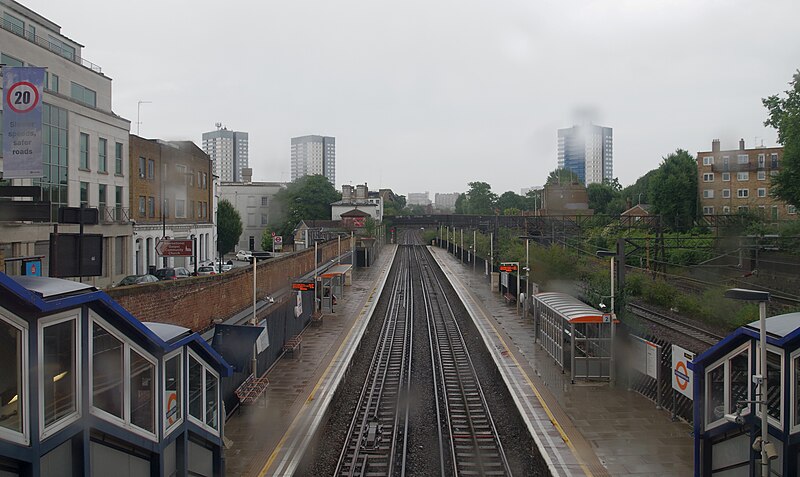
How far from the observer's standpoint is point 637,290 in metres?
29.8

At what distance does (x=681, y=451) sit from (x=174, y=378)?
30.0 ft

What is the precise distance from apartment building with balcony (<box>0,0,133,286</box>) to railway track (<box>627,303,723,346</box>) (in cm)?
2256

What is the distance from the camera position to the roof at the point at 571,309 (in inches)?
627

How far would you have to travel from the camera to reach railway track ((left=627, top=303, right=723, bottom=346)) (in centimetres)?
1983

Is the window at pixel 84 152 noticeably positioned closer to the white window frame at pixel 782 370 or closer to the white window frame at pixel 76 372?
the white window frame at pixel 76 372

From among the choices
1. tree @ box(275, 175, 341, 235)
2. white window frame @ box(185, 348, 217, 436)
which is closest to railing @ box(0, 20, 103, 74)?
white window frame @ box(185, 348, 217, 436)

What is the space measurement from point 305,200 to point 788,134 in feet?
224

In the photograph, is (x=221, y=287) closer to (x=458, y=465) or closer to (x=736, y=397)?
(x=458, y=465)

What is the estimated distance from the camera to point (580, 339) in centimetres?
1633

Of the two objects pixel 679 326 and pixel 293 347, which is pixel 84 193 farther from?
pixel 679 326

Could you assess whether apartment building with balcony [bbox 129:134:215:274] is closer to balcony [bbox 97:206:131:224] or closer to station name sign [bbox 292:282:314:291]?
balcony [bbox 97:206:131:224]

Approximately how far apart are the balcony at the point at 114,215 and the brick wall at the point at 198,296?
12543mm

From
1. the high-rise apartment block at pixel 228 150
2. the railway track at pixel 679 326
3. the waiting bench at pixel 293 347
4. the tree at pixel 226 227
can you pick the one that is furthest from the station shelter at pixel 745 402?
the high-rise apartment block at pixel 228 150

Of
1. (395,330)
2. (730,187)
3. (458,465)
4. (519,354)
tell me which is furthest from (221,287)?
(730,187)
